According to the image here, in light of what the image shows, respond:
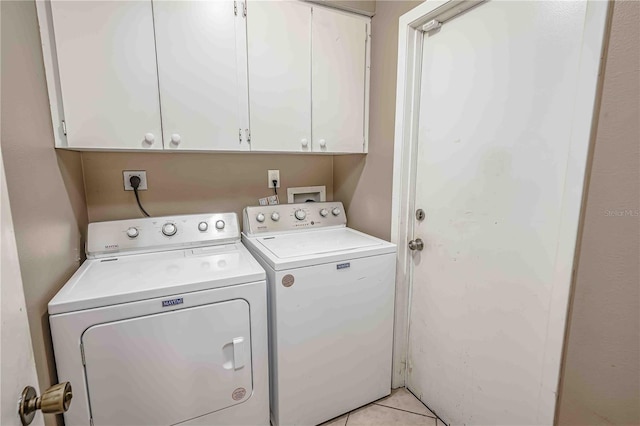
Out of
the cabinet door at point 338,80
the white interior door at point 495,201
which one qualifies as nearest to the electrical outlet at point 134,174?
the cabinet door at point 338,80

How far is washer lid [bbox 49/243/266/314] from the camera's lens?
1.10 metres

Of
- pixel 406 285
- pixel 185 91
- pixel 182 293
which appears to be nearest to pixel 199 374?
pixel 182 293

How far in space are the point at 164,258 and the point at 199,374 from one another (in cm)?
61

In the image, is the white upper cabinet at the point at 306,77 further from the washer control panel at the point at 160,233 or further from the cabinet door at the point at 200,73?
the washer control panel at the point at 160,233

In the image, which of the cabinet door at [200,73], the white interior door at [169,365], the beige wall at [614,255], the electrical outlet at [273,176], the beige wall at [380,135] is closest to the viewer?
the beige wall at [614,255]

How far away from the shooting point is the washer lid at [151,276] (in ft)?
3.61

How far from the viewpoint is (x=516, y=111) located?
114cm

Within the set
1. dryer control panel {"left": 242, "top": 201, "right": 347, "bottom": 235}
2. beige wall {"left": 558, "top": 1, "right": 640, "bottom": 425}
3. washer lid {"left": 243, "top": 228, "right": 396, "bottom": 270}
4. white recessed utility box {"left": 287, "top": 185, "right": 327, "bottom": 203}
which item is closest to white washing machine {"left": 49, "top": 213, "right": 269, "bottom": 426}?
washer lid {"left": 243, "top": 228, "right": 396, "bottom": 270}

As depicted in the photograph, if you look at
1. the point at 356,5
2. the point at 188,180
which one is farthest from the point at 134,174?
the point at 356,5

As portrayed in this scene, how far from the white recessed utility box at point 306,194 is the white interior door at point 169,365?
3.23ft

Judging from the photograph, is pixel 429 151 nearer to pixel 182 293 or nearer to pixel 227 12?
pixel 227 12

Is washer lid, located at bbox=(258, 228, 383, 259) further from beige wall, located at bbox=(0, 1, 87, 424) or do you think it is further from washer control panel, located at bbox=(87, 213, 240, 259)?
beige wall, located at bbox=(0, 1, 87, 424)

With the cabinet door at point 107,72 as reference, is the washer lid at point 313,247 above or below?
below

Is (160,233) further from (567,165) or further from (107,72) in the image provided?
(567,165)
